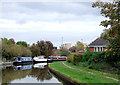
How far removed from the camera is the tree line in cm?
4629

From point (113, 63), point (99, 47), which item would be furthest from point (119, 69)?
point (99, 47)

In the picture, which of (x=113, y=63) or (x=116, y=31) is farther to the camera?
(x=113, y=63)

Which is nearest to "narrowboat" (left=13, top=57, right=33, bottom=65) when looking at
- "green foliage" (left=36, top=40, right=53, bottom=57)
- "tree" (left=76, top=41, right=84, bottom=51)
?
"green foliage" (left=36, top=40, right=53, bottom=57)

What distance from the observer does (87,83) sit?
12.4 m

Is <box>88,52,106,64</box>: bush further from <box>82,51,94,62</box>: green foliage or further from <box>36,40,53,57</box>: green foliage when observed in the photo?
<box>36,40,53,57</box>: green foliage

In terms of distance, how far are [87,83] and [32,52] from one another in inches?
2139

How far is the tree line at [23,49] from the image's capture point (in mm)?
46294

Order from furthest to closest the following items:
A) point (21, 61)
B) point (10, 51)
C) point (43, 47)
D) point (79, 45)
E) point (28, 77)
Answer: point (79, 45) < point (43, 47) < point (10, 51) < point (21, 61) < point (28, 77)

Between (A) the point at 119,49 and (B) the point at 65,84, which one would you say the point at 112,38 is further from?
(B) the point at 65,84

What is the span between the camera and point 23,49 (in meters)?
55.6

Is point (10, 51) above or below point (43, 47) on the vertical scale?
below

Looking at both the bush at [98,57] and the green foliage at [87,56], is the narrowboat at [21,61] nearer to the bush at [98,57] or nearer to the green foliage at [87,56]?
the green foliage at [87,56]

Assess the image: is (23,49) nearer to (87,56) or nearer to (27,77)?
(87,56)

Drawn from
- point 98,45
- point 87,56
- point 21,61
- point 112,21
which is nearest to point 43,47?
point 21,61
